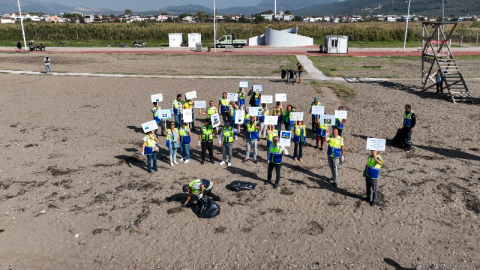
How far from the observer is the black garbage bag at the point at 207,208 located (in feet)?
29.9

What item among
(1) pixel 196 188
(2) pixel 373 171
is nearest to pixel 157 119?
(1) pixel 196 188

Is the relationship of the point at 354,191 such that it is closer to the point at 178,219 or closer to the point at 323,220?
the point at 323,220

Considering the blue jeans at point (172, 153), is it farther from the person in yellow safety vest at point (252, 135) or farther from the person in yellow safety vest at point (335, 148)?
the person in yellow safety vest at point (335, 148)

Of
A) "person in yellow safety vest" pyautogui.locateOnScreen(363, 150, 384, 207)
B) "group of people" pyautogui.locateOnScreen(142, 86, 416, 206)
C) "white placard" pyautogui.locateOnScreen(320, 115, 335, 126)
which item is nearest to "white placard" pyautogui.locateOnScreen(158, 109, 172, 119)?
"group of people" pyautogui.locateOnScreen(142, 86, 416, 206)

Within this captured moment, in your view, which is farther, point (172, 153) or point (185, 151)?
point (185, 151)

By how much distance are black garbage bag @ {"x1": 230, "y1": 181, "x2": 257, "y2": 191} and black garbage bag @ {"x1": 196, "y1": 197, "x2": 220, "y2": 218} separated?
1299 millimetres

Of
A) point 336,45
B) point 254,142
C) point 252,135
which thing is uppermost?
point 336,45

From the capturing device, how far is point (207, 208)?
923cm

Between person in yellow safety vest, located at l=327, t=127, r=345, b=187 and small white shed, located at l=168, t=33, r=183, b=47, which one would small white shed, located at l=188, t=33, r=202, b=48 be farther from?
person in yellow safety vest, located at l=327, t=127, r=345, b=187

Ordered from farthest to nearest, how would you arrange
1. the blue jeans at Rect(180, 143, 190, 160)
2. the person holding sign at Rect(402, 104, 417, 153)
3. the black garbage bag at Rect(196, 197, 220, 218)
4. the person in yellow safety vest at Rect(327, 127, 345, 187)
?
the person holding sign at Rect(402, 104, 417, 153) < the blue jeans at Rect(180, 143, 190, 160) < the person in yellow safety vest at Rect(327, 127, 345, 187) < the black garbage bag at Rect(196, 197, 220, 218)

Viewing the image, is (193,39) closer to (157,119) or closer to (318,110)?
(157,119)

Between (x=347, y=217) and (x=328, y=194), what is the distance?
1.32m

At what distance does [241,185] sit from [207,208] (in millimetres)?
1705

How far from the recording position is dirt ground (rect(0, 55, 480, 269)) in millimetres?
7719
